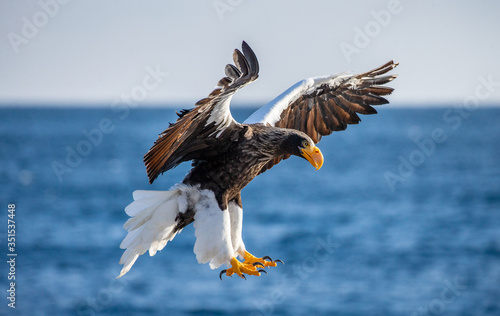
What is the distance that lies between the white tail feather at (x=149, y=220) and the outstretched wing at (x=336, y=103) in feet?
4.82

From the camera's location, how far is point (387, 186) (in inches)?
2398

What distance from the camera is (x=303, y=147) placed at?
6.23m

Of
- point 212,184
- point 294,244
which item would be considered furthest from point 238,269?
point 294,244

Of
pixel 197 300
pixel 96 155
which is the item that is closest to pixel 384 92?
pixel 197 300

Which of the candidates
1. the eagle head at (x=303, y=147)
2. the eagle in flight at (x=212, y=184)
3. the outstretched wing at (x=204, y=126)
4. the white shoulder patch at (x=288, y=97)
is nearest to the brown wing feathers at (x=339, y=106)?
the white shoulder patch at (x=288, y=97)

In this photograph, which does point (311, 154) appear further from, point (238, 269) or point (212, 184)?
point (238, 269)

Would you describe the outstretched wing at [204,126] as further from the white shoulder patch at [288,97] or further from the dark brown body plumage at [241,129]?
the white shoulder patch at [288,97]

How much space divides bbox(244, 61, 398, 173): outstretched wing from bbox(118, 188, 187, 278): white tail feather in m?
1.47

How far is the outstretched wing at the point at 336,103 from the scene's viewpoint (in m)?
7.46

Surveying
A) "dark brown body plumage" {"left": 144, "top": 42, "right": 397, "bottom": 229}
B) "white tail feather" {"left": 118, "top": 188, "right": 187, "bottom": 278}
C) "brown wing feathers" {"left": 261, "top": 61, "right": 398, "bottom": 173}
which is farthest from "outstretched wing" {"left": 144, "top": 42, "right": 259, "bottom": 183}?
"brown wing feathers" {"left": 261, "top": 61, "right": 398, "bottom": 173}

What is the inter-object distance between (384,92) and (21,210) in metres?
47.6

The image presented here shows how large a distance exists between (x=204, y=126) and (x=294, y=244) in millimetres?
32993

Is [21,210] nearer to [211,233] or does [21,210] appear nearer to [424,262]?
[424,262]

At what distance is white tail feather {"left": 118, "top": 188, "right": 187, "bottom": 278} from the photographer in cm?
636
